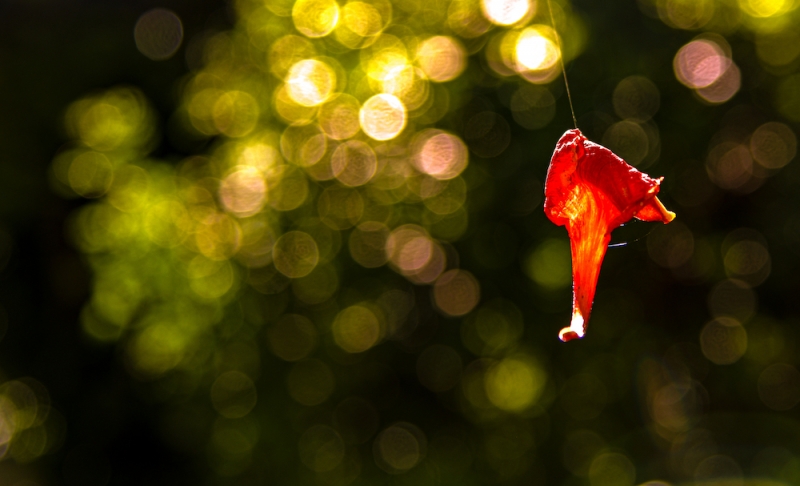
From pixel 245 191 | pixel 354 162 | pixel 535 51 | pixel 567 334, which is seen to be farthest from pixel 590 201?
pixel 245 191

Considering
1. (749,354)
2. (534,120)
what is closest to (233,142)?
(534,120)

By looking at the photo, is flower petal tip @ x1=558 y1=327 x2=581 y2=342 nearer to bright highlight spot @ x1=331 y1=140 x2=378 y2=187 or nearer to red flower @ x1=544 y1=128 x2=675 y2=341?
red flower @ x1=544 y1=128 x2=675 y2=341

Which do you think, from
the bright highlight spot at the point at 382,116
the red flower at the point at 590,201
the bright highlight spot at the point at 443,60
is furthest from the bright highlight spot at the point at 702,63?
the red flower at the point at 590,201

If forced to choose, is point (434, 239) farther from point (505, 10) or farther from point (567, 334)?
point (567, 334)

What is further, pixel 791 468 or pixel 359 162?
pixel 359 162

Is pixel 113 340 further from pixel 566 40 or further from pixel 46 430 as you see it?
pixel 566 40

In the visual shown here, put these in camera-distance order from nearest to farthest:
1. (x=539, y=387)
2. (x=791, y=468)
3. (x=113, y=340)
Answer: (x=791, y=468) < (x=539, y=387) < (x=113, y=340)
